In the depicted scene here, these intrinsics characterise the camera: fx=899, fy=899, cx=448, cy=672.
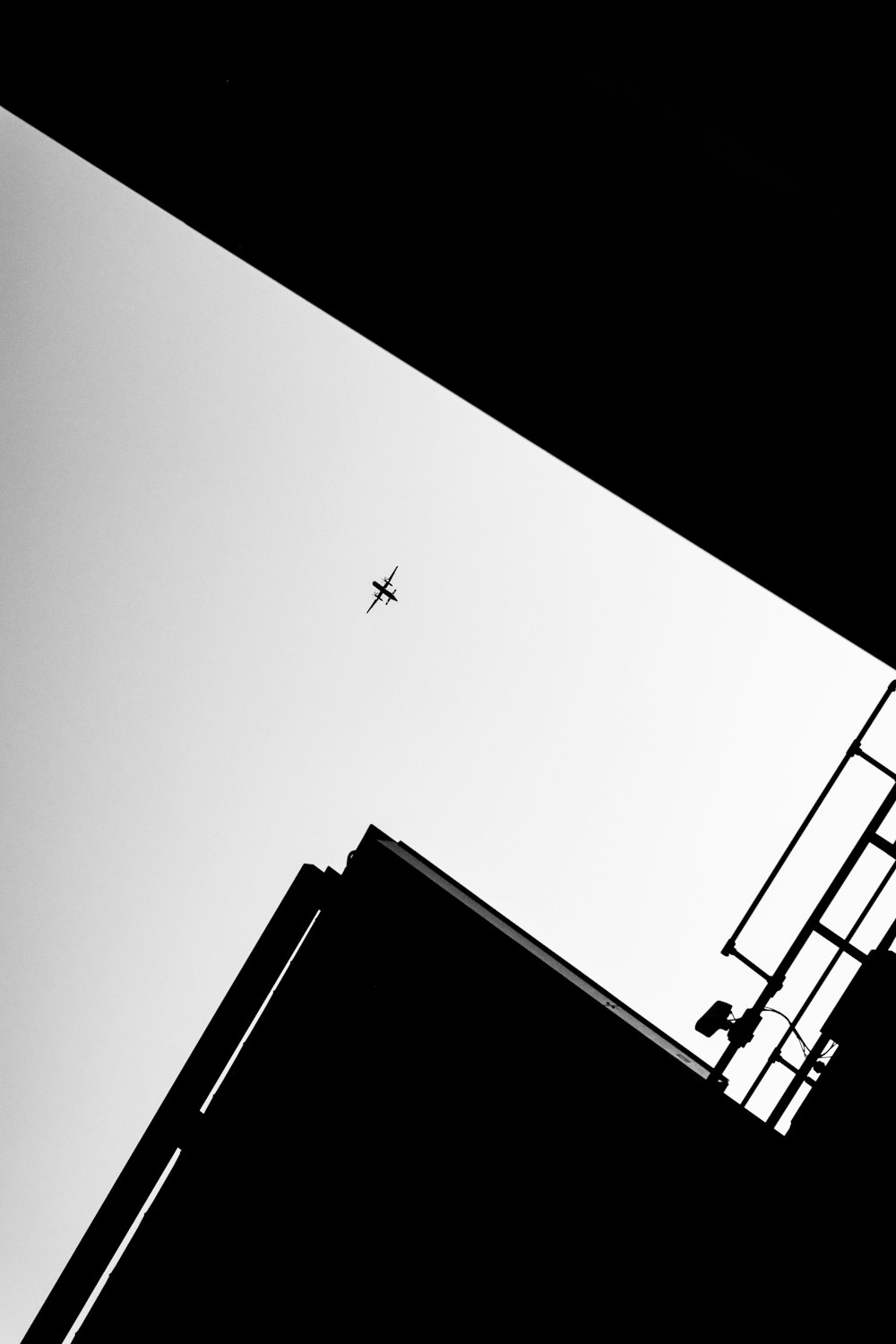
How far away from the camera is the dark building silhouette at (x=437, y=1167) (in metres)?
3.25

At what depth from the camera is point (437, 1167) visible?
4.09 metres

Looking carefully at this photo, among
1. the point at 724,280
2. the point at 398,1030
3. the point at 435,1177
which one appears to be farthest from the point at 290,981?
the point at 724,280

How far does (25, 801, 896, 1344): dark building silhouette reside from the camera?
3.25 meters

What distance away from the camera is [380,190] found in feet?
9.75

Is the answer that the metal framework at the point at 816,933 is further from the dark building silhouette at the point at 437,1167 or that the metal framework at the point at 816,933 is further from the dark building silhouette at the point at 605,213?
the dark building silhouette at the point at 605,213

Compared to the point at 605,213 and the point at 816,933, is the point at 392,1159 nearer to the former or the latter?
the point at 816,933

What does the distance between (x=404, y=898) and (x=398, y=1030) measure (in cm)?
154

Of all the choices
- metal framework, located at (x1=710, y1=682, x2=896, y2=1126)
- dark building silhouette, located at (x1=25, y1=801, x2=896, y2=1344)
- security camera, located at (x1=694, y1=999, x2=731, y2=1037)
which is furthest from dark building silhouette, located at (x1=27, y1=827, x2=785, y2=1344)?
security camera, located at (x1=694, y1=999, x2=731, y2=1037)

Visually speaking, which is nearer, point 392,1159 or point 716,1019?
point 392,1159

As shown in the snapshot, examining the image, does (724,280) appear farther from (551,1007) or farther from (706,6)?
(551,1007)

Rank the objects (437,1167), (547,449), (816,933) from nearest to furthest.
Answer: (547,449) < (437,1167) < (816,933)

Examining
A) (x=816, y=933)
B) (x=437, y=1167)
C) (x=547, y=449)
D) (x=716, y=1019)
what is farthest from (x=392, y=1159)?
(x=547, y=449)

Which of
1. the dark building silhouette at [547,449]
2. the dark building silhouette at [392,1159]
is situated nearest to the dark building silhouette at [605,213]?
the dark building silhouette at [547,449]

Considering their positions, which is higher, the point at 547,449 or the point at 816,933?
the point at 547,449
